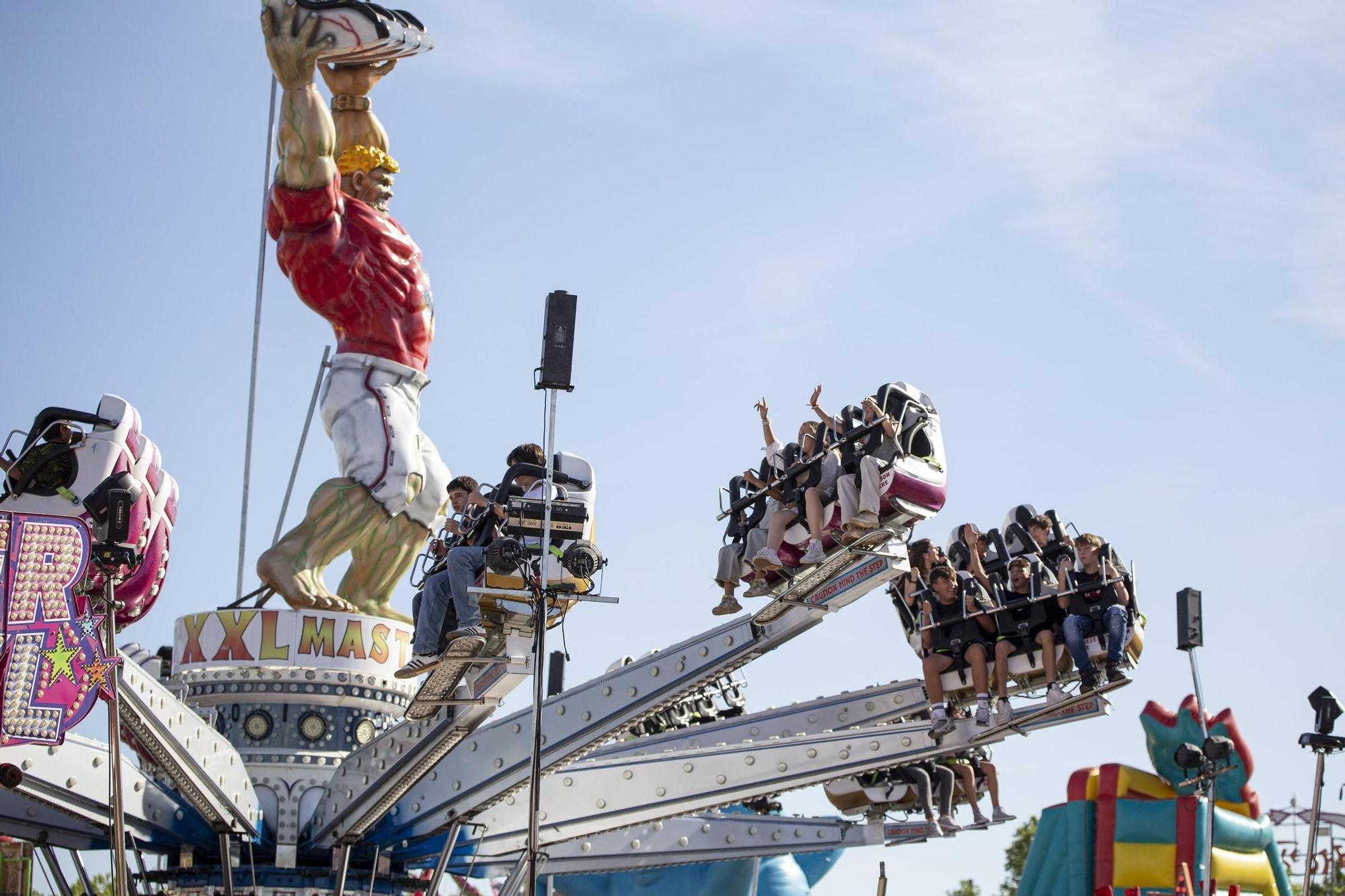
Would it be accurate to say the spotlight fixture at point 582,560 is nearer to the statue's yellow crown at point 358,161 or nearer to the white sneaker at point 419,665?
the white sneaker at point 419,665

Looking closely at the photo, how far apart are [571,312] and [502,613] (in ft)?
9.40

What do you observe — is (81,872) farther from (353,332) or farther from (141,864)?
(353,332)

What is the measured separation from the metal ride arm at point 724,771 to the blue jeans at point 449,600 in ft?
12.0

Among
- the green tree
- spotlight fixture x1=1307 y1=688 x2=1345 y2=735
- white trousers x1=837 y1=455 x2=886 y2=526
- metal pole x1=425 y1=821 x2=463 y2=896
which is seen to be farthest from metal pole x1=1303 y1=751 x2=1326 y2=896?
the green tree

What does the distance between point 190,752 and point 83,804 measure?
3.85 ft

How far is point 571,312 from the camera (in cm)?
1686

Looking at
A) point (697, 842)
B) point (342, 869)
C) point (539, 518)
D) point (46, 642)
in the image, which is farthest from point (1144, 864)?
point (46, 642)

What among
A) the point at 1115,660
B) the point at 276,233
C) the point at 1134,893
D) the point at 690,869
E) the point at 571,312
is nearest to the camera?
the point at 571,312

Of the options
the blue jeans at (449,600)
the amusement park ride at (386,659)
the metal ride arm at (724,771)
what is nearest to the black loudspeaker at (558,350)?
the amusement park ride at (386,659)

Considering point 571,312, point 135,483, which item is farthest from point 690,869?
point 571,312

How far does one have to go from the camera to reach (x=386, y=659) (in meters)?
21.9

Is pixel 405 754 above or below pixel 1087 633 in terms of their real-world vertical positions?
below

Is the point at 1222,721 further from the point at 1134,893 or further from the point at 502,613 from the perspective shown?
the point at 502,613

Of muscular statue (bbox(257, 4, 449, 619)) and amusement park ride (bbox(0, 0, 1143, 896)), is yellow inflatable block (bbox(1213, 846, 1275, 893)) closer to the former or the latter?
amusement park ride (bbox(0, 0, 1143, 896))
